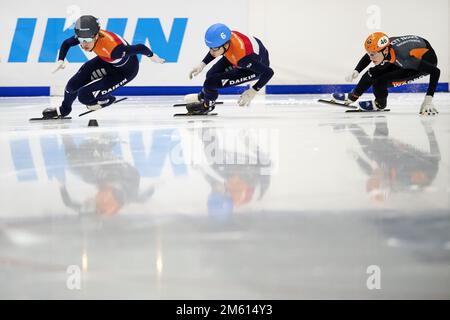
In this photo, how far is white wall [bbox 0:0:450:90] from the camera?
13.0 m

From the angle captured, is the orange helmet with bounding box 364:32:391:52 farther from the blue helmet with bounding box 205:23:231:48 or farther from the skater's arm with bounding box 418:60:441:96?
the blue helmet with bounding box 205:23:231:48

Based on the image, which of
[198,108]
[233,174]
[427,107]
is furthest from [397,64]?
[233,174]

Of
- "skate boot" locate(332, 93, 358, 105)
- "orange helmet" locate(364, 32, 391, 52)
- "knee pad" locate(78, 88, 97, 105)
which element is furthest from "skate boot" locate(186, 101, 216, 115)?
"orange helmet" locate(364, 32, 391, 52)

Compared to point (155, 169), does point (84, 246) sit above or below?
below

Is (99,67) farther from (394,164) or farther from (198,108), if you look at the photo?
(394,164)

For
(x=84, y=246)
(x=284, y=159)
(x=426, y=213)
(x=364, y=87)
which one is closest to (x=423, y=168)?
(x=284, y=159)

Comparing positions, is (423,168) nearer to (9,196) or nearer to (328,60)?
(9,196)

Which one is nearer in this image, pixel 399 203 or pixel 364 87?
pixel 399 203

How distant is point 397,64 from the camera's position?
697cm

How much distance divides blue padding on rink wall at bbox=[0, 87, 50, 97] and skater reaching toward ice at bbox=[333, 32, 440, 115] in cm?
760
